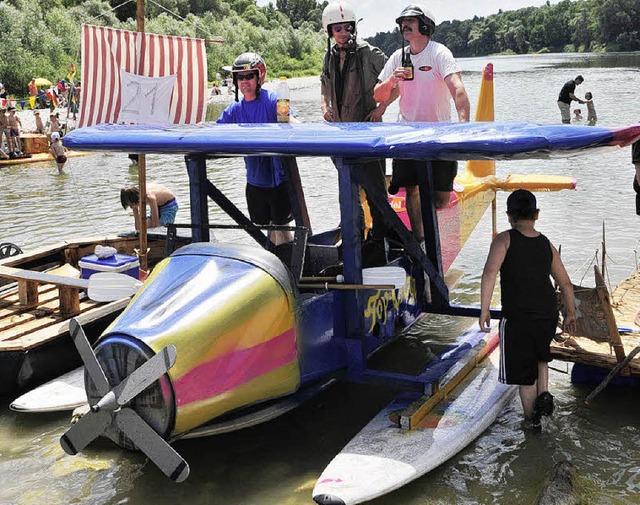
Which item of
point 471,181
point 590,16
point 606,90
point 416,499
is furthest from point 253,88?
point 590,16

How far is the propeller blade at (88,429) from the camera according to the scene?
→ 455 centimetres

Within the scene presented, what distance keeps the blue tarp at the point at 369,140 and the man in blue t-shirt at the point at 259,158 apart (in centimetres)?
128

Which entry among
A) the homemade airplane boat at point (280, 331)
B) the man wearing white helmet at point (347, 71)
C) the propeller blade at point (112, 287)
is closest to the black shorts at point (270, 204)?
A: the man wearing white helmet at point (347, 71)

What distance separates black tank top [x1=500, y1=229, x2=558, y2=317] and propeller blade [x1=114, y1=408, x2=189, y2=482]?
2506mm

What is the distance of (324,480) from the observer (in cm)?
489

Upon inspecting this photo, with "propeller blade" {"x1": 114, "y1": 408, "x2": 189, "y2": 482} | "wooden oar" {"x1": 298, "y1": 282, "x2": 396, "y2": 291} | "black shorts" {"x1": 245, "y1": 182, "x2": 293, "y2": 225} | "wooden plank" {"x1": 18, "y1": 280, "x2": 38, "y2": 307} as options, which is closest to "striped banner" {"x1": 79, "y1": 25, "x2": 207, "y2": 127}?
"black shorts" {"x1": 245, "y1": 182, "x2": 293, "y2": 225}

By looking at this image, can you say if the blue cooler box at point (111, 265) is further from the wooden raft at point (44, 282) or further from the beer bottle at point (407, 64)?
the beer bottle at point (407, 64)

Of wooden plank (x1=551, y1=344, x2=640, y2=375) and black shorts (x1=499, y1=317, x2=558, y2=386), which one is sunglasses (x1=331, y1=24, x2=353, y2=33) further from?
wooden plank (x1=551, y1=344, x2=640, y2=375)

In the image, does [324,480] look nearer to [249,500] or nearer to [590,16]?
[249,500]

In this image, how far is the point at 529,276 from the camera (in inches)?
219

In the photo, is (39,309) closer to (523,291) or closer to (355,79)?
(355,79)

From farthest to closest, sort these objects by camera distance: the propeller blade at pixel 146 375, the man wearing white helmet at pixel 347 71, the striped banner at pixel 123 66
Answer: the striped banner at pixel 123 66
the man wearing white helmet at pixel 347 71
the propeller blade at pixel 146 375

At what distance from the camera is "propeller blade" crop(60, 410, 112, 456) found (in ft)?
14.9

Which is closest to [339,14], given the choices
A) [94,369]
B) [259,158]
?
[259,158]
